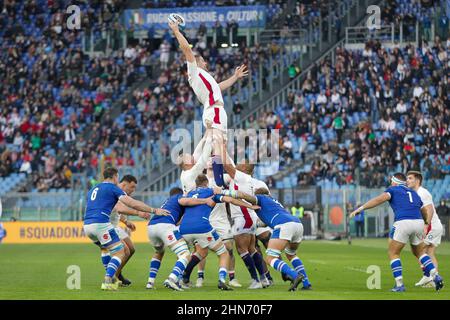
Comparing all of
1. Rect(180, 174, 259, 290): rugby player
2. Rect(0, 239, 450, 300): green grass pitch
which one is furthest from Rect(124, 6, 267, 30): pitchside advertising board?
Rect(180, 174, 259, 290): rugby player

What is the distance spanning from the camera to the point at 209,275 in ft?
73.6

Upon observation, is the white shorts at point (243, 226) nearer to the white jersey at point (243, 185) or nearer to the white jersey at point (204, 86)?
the white jersey at point (243, 185)

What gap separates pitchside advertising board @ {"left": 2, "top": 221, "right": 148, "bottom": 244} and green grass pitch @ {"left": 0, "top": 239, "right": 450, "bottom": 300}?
710cm

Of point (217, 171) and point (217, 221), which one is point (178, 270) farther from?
point (217, 171)

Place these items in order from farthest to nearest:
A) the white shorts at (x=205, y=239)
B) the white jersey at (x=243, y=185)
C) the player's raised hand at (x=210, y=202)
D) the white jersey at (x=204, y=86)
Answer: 1. the white jersey at (x=243, y=185)
2. the white jersey at (x=204, y=86)
3. the white shorts at (x=205, y=239)
4. the player's raised hand at (x=210, y=202)

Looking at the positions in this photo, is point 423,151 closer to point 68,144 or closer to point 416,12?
point 416,12

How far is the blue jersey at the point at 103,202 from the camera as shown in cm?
1783

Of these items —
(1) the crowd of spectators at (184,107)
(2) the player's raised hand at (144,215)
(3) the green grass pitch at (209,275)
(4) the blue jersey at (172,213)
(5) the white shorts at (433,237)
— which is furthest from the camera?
(1) the crowd of spectators at (184,107)

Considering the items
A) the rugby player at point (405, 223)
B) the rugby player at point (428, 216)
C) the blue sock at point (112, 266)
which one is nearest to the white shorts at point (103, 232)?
the blue sock at point (112, 266)

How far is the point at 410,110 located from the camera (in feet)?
152

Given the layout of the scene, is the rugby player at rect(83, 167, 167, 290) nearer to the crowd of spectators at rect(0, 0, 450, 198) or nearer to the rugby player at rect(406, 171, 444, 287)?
the rugby player at rect(406, 171, 444, 287)

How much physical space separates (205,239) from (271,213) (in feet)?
4.19

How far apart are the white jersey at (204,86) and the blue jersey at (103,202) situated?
9.69ft

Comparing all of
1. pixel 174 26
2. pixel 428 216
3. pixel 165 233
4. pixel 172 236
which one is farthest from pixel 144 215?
pixel 428 216
